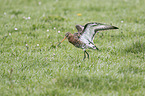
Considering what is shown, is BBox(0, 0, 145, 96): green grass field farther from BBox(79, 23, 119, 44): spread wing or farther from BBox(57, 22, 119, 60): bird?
Answer: BBox(79, 23, 119, 44): spread wing

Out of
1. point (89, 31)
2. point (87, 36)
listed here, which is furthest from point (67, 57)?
point (89, 31)

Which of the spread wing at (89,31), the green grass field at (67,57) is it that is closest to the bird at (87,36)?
the spread wing at (89,31)

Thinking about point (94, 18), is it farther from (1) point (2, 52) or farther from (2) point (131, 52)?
(1) point (2, 52)

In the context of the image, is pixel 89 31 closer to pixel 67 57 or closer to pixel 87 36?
pixel 87 36

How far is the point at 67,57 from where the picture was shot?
6.14 meters

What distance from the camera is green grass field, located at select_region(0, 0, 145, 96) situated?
4.72 m

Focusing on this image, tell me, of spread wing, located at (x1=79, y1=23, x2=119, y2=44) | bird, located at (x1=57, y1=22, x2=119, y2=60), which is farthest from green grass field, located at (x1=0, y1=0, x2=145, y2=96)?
spread wing, located at (x1=79, y1=23, x2=119, y2=44)

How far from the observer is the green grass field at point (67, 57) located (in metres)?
4.72

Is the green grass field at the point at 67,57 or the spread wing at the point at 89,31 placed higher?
the spread wing at the point at 89,31

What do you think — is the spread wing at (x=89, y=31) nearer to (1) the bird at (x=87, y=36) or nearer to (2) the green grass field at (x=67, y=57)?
(1) the bird at (x=87, y=36)

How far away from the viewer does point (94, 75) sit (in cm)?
496

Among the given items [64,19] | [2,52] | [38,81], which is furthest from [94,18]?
[38,81]

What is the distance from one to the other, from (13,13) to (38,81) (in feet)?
22.5

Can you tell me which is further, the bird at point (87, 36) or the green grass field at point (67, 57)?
the bird at point (87, 36)
